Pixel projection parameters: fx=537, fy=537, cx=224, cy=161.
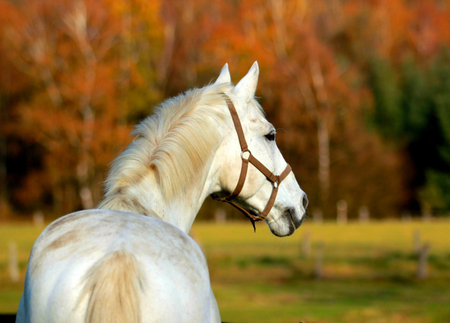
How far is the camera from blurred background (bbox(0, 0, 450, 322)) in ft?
101

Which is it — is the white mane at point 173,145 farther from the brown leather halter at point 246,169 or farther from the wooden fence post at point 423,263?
the wooden fence post at point 423,263

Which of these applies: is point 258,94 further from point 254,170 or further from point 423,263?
point 254,170

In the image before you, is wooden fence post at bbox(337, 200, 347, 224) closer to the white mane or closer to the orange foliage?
the orange foliage

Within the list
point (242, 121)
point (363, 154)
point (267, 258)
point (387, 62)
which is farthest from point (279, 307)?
point (387, 62)

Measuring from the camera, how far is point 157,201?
9.20 feet

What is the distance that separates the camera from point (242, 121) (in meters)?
3.20

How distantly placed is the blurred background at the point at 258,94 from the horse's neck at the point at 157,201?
17824 mm

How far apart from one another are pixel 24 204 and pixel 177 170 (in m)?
35.8

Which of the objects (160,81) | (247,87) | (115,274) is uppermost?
(160,81)

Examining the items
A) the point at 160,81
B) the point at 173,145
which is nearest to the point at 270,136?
the point at 173,145

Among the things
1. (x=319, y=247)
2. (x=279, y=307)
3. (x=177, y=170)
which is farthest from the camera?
(x=319, y=247)

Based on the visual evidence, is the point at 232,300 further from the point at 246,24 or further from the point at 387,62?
the point at 387,62

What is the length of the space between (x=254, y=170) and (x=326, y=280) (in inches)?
562

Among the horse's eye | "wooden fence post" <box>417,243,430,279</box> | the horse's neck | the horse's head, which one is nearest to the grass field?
"wooden fence post" <box>417,243,430,279</box>
